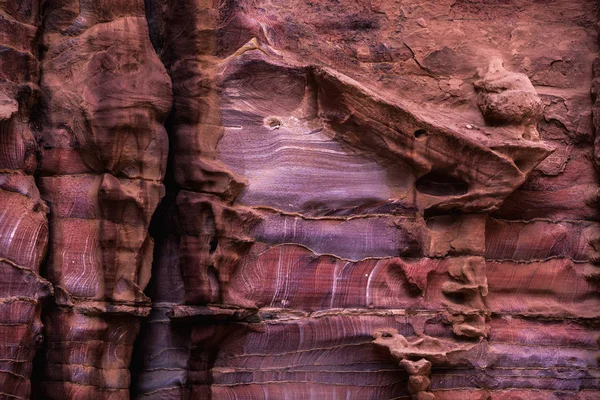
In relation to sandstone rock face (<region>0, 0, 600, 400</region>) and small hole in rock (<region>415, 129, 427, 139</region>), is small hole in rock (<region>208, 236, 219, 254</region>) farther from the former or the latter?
small hole in rock (<region>415, 129, 427, 139</region>)

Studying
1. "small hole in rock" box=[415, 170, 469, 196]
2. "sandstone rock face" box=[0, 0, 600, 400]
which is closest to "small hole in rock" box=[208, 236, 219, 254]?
"sandstone rock face" box=[0, 0, 600, 400]

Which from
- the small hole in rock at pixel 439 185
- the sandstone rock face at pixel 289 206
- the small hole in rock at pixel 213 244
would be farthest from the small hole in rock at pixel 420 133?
the small hole in rock at pixel 213 244

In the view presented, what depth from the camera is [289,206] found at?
7996 millimetres

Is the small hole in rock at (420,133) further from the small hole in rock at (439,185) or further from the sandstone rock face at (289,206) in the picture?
the small hole in rock at (439,185)

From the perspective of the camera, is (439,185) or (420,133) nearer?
(420,133)

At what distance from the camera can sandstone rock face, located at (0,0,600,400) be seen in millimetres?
7578

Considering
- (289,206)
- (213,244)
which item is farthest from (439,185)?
(213,244)

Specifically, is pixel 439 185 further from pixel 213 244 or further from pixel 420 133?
pixel 213 244

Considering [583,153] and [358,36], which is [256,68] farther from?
[583,153]

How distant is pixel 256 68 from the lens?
8039mm

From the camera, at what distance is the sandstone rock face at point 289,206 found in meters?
7.58

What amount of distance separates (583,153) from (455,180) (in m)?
1.20

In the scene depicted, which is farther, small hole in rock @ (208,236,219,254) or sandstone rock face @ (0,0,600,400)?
small hole in rock @ (208,236,219,254)

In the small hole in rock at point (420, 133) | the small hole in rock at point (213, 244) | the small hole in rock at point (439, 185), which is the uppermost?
the small hole in rock at point (420, 133)
